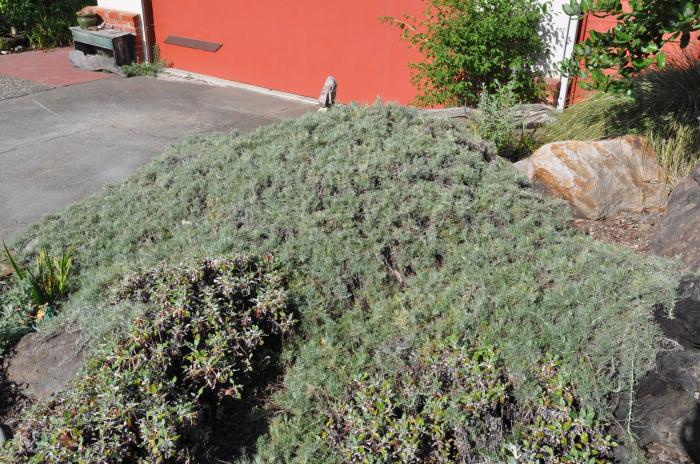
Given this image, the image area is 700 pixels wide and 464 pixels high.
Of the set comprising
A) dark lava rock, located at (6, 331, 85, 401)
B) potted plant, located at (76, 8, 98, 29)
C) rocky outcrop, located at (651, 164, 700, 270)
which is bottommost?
dark lava rock, located at (6, 331, 85, 401)

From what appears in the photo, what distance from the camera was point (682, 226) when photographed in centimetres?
385

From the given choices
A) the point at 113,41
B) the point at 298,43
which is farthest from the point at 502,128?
the point at 113,41

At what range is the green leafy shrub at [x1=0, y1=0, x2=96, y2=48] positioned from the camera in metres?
13.0

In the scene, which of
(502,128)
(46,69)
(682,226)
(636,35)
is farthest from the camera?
(46,69)

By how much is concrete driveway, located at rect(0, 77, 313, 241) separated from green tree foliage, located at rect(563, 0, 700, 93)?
4607 millimetres

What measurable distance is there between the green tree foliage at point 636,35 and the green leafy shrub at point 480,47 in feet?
5.29

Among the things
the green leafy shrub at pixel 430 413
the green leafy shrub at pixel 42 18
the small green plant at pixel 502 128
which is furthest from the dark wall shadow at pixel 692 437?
the green leafy shrub at pixel 42 18

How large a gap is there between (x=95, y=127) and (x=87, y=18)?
4367mm

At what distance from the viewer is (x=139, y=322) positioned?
10.8ft

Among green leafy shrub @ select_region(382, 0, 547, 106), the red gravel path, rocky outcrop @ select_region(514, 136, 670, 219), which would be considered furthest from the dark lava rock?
the red gravel path

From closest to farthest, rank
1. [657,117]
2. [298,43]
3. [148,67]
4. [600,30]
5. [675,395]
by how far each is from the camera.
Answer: [675,395]
[657,117]
[600,30]
[298,43]
[148,67]

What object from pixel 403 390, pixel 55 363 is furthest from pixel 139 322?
pixel 403 390

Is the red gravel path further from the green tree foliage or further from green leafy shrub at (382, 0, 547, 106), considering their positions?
the green tree foliage

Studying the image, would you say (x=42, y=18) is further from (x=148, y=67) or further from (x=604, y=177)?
(x=604, y=177)
